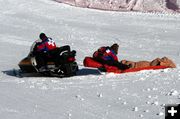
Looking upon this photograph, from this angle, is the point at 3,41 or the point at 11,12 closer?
the point at 3,41

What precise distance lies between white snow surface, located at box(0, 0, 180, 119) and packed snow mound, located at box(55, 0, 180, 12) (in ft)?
1.84

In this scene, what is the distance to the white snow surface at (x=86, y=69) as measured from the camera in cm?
738

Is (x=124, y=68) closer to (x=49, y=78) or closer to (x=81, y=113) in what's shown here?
(x=49, y=78)

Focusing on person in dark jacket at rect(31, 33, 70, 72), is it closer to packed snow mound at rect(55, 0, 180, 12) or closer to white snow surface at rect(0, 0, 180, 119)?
white snow surface at rect(0, 0, 180, 119)

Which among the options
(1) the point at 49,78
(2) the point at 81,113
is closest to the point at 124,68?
(1) the point at 49,78

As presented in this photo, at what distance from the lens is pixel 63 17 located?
21109 millimetres

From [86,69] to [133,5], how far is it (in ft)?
35.2

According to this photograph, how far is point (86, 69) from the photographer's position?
468 inches

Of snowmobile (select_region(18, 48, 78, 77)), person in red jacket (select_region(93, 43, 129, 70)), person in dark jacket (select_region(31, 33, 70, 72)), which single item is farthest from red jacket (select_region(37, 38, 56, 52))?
person in red jacket (select_region(93, 43, 129, 70))

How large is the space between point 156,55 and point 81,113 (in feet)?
26.3

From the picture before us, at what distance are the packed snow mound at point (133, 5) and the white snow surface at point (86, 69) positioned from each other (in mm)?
562

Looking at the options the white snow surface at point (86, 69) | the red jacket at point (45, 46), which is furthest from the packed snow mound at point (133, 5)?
the red jacket at point (45, 46)

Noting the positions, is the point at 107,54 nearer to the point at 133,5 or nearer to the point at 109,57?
the point at 109,57

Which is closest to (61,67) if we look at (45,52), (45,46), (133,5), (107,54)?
(45,52)
